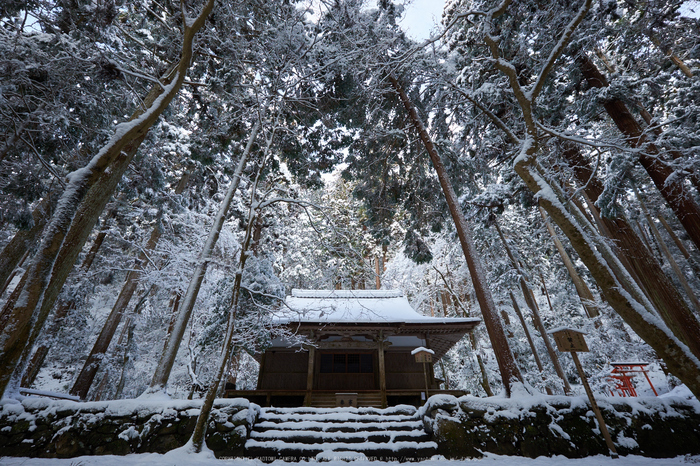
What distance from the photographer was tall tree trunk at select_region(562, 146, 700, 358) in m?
6.07

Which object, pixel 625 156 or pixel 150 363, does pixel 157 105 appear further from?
pixel 150 363

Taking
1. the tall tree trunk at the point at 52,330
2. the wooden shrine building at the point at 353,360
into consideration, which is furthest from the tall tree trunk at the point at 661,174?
the tall tree trunk at the point at 52,330

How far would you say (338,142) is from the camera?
393 inches

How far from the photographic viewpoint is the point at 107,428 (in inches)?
196

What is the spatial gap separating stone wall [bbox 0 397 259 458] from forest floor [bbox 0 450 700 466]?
0.24m

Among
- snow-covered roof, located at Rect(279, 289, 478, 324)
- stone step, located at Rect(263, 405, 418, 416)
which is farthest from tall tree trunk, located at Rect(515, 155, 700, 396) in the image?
snow-covered roof, located at Rect(279, 289, 478, 324)

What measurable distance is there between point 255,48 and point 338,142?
3.75 m

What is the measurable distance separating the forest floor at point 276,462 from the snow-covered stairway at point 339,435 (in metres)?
0.40

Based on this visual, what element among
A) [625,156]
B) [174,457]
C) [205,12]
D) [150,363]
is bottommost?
[174,457]

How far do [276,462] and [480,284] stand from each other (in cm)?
586

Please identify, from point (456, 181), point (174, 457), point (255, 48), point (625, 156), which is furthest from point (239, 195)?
point (625, 156)

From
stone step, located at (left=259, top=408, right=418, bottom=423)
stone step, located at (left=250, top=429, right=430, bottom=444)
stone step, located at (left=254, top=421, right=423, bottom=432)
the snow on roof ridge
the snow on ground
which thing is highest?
the snow on roof ridge

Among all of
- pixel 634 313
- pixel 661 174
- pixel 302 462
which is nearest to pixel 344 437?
pixel 302 462

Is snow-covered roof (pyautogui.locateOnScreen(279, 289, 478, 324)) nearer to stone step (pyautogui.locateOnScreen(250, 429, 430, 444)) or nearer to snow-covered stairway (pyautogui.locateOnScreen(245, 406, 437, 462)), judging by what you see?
snow-covered stairway (pyautogui.locateOnScreen(245, 406, 437, 462))
